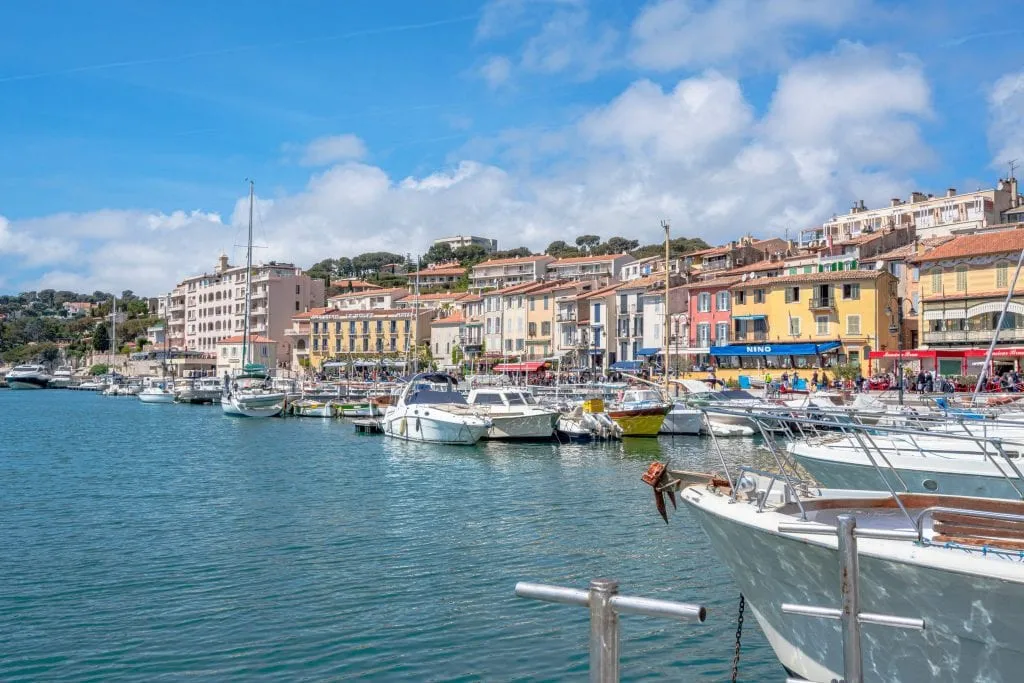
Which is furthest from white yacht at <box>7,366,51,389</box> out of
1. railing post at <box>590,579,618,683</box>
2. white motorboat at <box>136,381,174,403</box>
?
railing post at <box>590,579,618,683</box>

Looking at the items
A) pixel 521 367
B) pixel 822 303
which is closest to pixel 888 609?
pixel 822 303

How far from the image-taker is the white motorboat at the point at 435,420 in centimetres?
4572

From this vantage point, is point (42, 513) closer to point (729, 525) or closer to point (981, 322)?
point (729, 525)

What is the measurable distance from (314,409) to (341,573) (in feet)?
188

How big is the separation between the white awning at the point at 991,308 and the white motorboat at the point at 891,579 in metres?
55.1

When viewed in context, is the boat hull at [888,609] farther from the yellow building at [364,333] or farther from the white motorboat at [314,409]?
the yellow building at [364,333]

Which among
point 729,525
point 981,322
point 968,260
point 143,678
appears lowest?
Result: point 143,678

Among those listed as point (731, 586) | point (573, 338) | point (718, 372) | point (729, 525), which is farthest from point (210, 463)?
point (573, 338)

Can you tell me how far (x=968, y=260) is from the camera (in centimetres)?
6412

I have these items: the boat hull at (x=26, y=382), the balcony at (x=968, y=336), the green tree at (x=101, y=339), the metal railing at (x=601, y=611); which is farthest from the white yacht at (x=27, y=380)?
the metal railing at (x=601, y=611)

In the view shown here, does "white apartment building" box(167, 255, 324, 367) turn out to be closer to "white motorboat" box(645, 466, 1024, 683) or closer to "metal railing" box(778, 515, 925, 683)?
"white motorboat" box(645, 466, 1024, 683)

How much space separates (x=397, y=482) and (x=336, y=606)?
16.7 metres

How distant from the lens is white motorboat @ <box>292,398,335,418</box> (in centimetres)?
7300

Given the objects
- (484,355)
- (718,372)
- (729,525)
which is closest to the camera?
(729,525)
